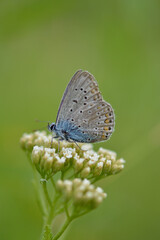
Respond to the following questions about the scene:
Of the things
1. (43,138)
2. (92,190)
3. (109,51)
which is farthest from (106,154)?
(109,51)

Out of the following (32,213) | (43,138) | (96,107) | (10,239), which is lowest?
(10,239)

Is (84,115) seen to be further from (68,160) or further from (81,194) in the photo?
(81,194)

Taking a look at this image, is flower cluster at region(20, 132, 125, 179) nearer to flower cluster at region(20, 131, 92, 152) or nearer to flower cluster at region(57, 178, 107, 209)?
flower cluster at region(20, 131, 92, 152)

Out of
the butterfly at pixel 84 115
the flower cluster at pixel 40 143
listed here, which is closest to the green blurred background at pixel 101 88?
the flower cluster at pixel 40 143

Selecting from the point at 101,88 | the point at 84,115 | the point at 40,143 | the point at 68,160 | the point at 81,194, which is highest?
the point at 101,88

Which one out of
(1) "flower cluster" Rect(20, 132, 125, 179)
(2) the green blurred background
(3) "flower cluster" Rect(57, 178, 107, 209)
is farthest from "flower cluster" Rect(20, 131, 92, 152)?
(3) "flower cluster" Rect(57, 178, 107, 209)

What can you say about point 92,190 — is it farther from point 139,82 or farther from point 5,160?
point 139,82

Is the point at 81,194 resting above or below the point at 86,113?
below

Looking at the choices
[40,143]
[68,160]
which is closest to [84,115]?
[40,143]
